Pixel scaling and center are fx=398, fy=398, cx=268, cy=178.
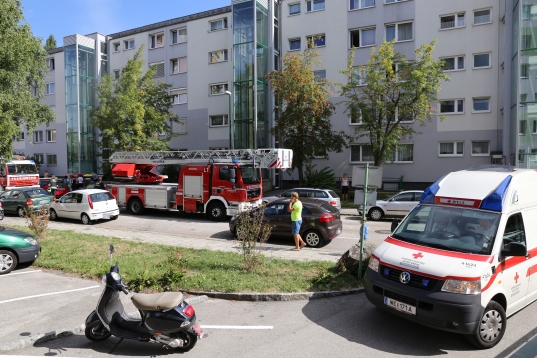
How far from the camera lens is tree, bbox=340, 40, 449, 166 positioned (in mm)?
21531

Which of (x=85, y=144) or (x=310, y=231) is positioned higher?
(x=85, y=144)

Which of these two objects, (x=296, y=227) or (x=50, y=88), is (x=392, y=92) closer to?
(x=296, y=227)

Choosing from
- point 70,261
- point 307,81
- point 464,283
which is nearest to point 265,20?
point 307,81

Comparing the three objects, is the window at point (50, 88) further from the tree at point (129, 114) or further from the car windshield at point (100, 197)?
the car windshield at point (100, 197)

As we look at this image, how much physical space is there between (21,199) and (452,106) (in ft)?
84.0

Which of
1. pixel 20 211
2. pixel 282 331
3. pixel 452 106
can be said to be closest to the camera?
pixel 282 331

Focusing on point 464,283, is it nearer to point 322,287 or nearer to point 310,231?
point 322,287

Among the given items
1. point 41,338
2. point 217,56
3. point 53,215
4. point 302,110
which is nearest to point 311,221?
point 41,338

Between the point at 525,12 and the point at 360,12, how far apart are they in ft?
35.7

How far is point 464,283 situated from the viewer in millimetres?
4977

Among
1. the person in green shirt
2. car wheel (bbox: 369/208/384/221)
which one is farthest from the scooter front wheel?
car wheel (bbox: 369/208/384/221)

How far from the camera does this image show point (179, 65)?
3400cm

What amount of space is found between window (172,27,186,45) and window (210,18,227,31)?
2.98 meters

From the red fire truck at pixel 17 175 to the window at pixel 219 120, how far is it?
1368cm
